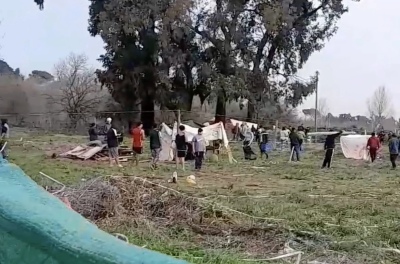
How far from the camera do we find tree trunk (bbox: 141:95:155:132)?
35.9 metres

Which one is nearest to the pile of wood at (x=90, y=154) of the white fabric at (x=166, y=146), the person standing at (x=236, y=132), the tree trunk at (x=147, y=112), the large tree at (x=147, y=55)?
the white fabric at (x=166, y=146)

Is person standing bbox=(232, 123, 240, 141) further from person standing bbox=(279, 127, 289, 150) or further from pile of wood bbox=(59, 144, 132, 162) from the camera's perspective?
pile of wood bbox=(59, 144, 132, 162)

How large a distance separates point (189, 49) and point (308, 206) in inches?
1022

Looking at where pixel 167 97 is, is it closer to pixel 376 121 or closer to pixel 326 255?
pixel 326 255

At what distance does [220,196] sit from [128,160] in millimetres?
10953

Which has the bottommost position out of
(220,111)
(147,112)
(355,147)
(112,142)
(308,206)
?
(308,206)

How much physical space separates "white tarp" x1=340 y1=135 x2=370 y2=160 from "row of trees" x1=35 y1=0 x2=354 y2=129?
8.13 metres

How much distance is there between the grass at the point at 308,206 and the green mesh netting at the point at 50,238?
9.64 feet

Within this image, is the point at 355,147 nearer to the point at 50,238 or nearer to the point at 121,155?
the point at 121,155

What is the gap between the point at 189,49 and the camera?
35.9m

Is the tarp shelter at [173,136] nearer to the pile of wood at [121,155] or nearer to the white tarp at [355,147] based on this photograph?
the pile of wood at [121,155]

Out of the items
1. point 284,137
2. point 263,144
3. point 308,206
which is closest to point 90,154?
point 263,144

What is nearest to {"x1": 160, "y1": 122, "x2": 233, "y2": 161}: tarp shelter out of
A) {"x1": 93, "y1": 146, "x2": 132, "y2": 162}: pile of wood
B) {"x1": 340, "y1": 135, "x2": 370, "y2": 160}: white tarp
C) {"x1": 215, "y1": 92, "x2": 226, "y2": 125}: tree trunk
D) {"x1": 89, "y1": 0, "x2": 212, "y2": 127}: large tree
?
{"x1": 93, "y1": 146, "x2": 132, "y2": 162}: pile of wood

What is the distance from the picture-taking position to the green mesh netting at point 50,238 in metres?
1.03
